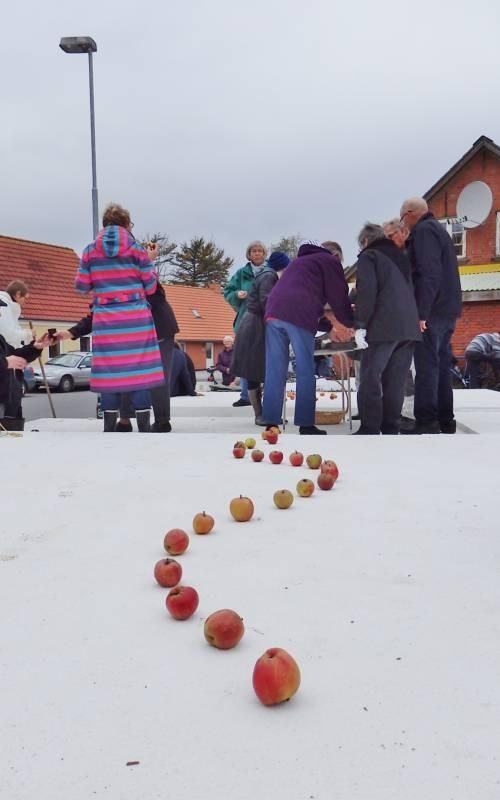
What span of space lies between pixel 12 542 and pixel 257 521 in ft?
2.67

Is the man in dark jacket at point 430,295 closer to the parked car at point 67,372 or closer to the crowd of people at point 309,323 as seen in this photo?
the crowd of people at point 309,323

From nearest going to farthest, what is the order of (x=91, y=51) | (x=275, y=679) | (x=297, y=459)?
(x=275, y=679)
(x=297, y=459)
(x=91, y=51)

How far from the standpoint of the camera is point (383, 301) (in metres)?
4.26

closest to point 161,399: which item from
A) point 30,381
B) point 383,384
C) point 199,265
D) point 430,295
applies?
point 383,384

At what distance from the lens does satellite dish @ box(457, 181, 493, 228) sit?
73.5ft

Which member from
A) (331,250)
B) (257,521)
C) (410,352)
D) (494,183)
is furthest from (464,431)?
(494,183)

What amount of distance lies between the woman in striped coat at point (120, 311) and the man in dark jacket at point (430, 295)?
6.16 ft

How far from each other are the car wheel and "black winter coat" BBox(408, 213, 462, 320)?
750 inches

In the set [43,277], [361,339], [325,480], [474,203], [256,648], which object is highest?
[474,203]

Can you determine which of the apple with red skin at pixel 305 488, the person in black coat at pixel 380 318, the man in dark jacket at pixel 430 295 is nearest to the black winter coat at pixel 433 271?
the man in dark jacket at pixel 430 295

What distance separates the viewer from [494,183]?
2269cm

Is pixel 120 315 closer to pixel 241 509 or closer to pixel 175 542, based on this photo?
pixel 241 509

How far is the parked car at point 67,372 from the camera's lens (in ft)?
72.1

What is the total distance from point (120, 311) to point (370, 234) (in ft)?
5.88
